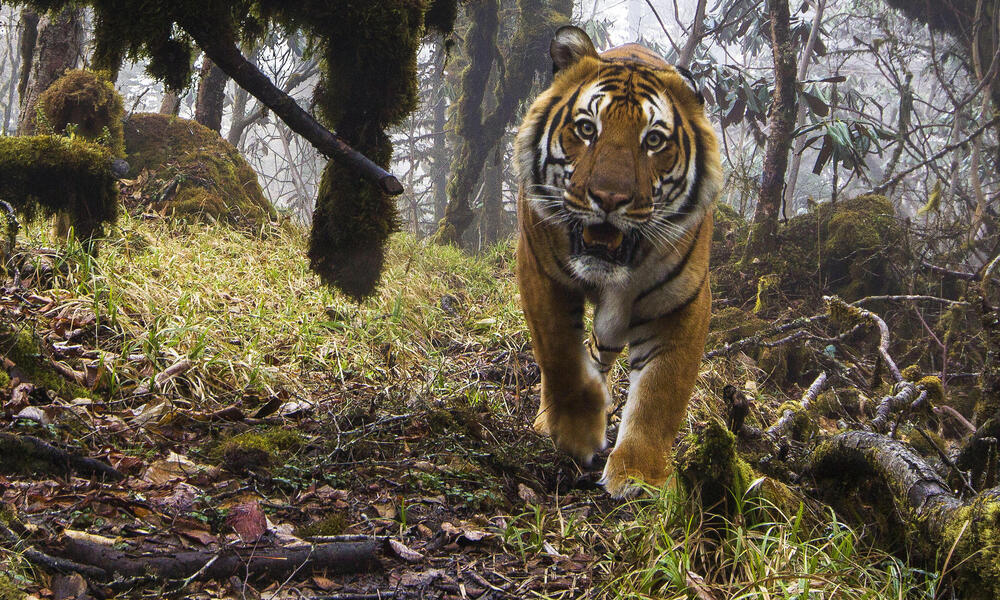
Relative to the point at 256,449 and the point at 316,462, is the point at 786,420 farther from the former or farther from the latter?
the point at 256,449

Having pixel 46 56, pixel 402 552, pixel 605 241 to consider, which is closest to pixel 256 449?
pixel 402 552

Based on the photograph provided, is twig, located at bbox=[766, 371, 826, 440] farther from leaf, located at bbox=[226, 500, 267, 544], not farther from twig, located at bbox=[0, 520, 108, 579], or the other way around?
twig, located at bbox=[0, 520, 108, 579]

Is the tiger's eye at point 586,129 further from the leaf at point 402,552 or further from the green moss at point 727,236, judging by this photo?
the green moss at point 727,236

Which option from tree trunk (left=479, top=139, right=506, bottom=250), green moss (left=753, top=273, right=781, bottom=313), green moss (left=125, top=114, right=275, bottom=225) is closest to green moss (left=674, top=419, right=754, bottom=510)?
green moss (left=753, top=273, right=781, bottom=313)

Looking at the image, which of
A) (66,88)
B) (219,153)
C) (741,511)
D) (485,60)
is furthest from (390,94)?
(485,60)

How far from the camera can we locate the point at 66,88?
623 centimetres

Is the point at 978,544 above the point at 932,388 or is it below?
below

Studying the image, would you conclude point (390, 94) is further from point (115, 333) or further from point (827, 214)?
point (827, 214)

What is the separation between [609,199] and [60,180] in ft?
12.1

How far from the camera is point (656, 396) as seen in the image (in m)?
3.20

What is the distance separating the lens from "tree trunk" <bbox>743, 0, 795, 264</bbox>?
7488 mm

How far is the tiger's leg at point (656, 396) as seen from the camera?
309 centimetres

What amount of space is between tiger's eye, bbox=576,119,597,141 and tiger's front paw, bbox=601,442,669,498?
1.36 meters

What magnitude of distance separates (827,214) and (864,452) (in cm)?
599
